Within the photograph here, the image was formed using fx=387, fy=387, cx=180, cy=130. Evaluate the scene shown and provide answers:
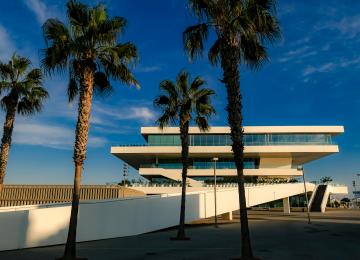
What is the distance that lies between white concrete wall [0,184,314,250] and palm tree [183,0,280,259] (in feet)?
36.6

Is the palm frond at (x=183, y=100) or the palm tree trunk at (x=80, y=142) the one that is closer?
the palm tree trunk at (x=80, y=142)

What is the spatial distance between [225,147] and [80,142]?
5521 cm

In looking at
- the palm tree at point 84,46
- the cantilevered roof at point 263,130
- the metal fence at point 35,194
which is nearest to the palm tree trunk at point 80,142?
the palm tree at point 84,46

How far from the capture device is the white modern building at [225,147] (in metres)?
68.7

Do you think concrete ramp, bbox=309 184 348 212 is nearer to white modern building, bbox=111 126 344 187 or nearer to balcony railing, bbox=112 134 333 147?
white modern building, bbox=111 126 344 187

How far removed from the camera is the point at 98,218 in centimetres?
2327

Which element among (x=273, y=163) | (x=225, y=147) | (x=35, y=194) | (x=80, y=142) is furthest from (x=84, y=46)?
(x=273, y=163)

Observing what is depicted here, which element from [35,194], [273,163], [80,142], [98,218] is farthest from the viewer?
[273,163]

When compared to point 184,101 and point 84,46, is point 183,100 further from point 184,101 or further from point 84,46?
point 84,46

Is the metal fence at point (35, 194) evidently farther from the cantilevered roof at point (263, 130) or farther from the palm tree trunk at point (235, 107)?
the cantilevered roof at point (263, 130)

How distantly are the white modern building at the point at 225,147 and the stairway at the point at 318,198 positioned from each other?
21.1ft

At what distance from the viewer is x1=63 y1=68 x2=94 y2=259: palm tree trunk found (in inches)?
563

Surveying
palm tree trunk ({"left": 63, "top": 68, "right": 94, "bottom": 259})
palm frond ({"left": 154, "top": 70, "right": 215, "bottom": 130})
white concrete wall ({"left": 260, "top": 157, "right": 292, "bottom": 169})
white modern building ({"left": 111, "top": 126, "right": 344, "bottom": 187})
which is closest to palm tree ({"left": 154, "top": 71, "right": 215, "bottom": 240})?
palm frond ({"left": 154, "top": 70, "right": 215, "bottom": 130})

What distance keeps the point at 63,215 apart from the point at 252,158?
5630 centimetres
